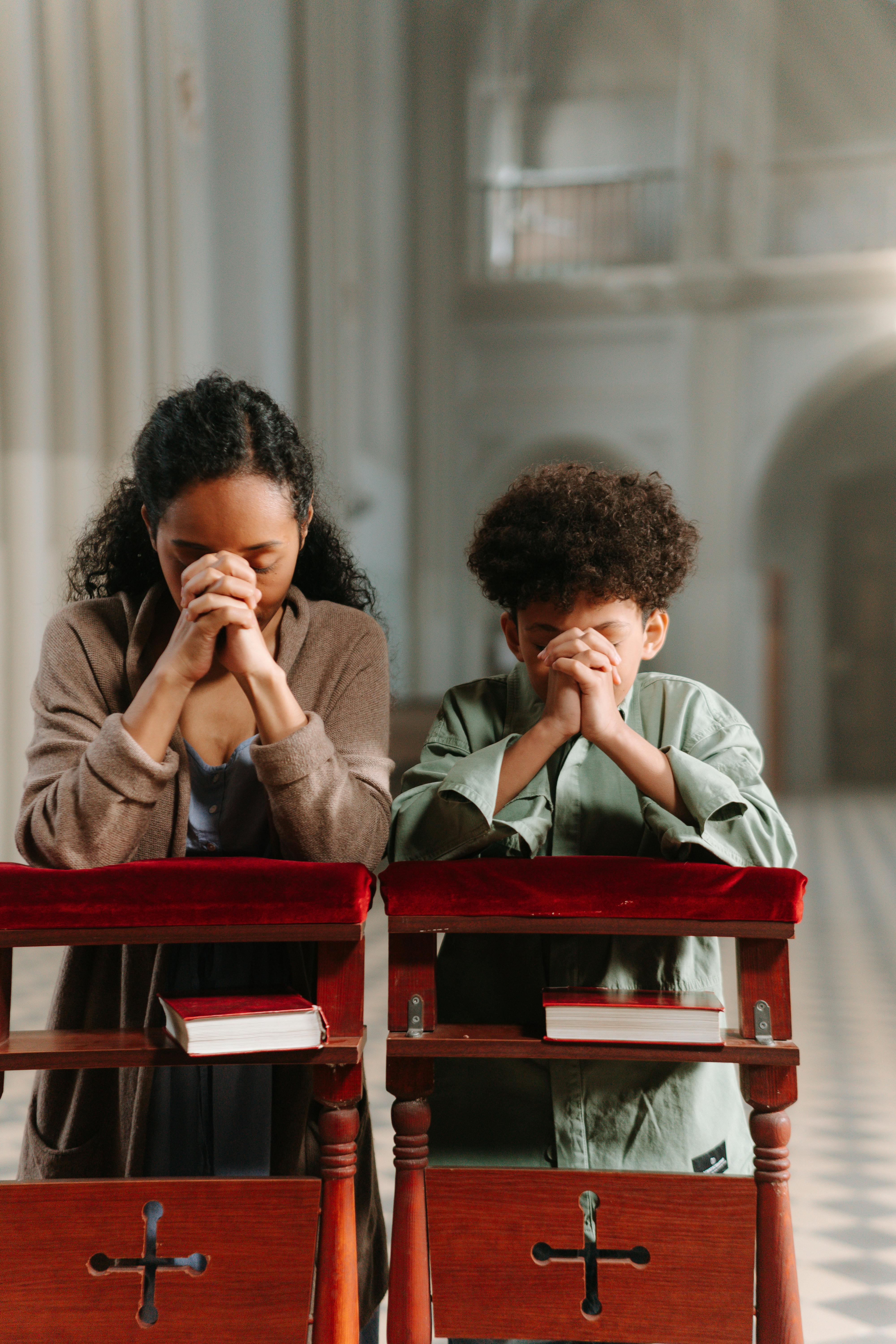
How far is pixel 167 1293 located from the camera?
4.74 feet

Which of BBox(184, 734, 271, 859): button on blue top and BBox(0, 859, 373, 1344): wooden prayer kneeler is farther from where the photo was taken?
BBox(184, 734, 271, 859): button on blue top

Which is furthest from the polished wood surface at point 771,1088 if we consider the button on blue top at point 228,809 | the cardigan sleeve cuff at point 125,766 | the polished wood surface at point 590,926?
the cardigan sleeve cuff at point 125,766

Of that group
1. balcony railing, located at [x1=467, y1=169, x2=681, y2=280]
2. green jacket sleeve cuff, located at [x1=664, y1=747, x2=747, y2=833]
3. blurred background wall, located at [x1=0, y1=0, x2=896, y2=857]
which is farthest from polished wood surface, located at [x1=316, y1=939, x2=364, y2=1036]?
balcony railing, located at [x1=467, y1=169, x2=681, y2=280]

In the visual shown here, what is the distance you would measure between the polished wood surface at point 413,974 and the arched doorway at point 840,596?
13.5 m

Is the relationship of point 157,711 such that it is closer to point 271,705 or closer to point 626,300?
point 271,705

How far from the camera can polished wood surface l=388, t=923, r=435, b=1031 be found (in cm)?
152

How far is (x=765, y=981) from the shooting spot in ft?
4.93

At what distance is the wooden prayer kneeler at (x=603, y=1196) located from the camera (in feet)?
4.83

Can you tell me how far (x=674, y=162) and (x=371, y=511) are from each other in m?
6.15

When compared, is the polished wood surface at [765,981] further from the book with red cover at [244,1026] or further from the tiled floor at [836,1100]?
the tiled floor at [836,1100]

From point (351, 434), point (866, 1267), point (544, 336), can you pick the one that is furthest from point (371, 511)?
point (866, 1267)

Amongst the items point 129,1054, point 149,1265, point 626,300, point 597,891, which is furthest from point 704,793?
point 626,300

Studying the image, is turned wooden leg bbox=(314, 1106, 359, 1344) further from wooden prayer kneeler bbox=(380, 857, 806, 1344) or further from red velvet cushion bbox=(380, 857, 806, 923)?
red velvet cushion bbox=(380, 857, 806, 923)

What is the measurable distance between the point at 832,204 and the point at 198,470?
13.0m
